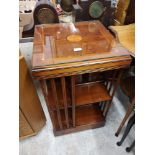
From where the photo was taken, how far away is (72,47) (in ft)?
2.80

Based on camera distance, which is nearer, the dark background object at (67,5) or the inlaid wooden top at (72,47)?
the inlaid wooden top at (72,47)

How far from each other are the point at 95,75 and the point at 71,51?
19.1 inches

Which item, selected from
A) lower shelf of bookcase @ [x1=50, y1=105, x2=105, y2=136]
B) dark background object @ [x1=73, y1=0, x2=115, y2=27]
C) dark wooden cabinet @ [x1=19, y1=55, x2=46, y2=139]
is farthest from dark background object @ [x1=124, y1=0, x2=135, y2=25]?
dark wooden cabinet @ [x1=19, y1=55, x2=46, y2=139]

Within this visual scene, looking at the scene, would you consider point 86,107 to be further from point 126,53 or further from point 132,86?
point 126,53

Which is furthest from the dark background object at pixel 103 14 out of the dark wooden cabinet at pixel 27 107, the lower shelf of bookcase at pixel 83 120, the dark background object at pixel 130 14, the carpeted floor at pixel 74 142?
the lower shelf of bookcase at pixel 83 120

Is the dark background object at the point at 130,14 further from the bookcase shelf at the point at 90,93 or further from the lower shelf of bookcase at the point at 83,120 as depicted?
the lower shelf of bookcase at the point at 83,120

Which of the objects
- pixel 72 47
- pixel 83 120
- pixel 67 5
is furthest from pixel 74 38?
pixel 83 120

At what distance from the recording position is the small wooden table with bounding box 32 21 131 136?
29.9 inches

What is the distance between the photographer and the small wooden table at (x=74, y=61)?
76 centimetres

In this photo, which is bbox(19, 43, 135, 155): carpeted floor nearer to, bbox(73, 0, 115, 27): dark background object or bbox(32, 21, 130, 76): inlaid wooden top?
bbox(32, 21, 130, 76): inlaid wooden top

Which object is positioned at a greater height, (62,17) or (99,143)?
(62,17)

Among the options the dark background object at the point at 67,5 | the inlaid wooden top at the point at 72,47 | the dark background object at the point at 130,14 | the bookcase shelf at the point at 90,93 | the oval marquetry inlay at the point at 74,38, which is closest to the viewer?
the inlaid wooden top at the point at 72,47
